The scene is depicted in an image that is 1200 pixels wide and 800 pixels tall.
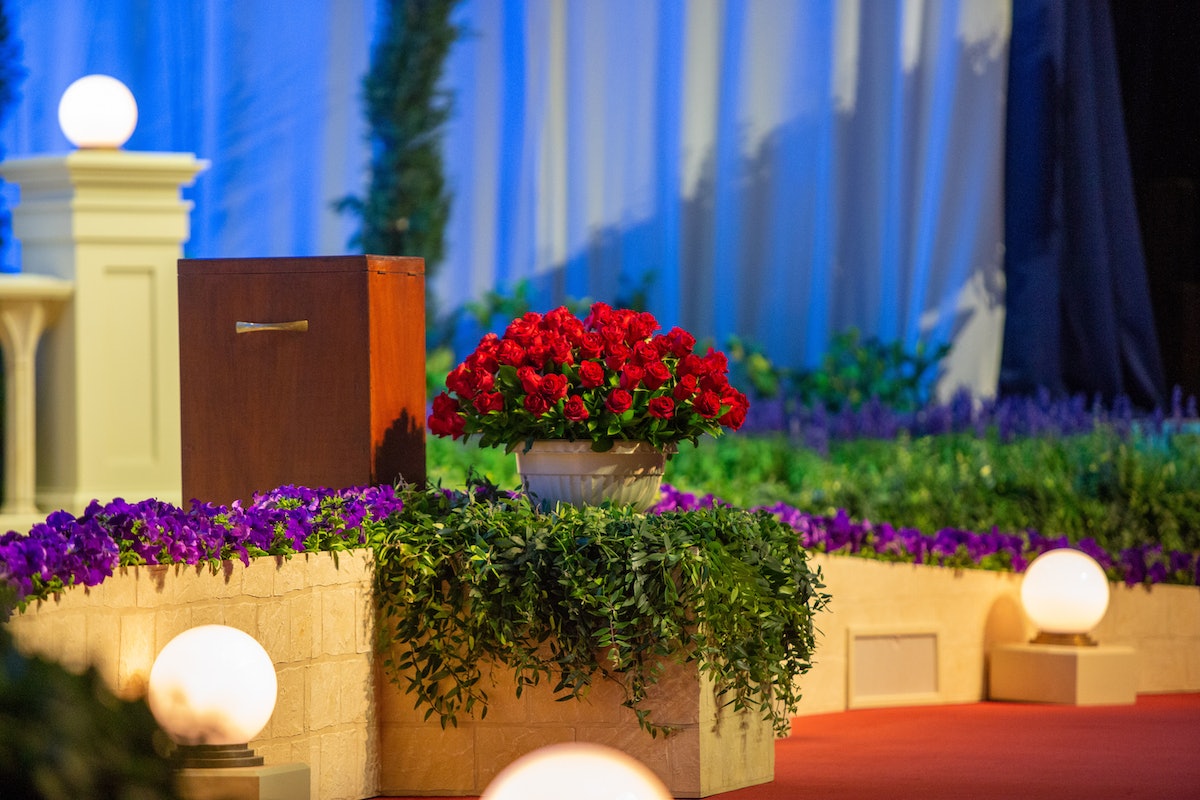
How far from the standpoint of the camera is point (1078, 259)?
10133 mm

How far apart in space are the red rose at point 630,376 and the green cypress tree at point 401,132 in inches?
235

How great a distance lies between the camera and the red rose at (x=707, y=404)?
4.07 metres

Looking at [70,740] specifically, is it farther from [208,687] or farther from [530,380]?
[530,380]

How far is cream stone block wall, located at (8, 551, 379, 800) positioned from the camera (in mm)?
3182

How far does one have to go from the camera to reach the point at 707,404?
4.07 m

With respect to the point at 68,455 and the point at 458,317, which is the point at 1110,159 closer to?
the point at 458,317

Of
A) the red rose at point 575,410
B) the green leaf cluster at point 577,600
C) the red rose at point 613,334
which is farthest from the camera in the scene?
the red rose at point 613,334

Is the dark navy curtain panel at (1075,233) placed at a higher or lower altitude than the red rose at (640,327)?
higher

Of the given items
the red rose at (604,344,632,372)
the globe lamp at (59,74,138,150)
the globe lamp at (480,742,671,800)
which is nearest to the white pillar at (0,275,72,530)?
the globe lamp at (59,74,138,150)

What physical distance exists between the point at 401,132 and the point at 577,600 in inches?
260

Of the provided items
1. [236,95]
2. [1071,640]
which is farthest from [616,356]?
[236,95]

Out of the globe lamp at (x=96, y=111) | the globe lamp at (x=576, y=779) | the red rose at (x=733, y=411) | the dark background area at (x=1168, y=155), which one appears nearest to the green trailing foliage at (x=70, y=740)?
the globe lamp at (x=576, y=779)

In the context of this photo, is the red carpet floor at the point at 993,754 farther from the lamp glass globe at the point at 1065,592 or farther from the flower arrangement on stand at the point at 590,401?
the flower arrangement on stand at the point at 590,401

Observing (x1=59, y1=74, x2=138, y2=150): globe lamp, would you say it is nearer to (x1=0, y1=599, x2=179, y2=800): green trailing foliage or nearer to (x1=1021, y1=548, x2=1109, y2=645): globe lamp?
(x1=1021, y1=548, x2=1109, y2=645): globe lamp
